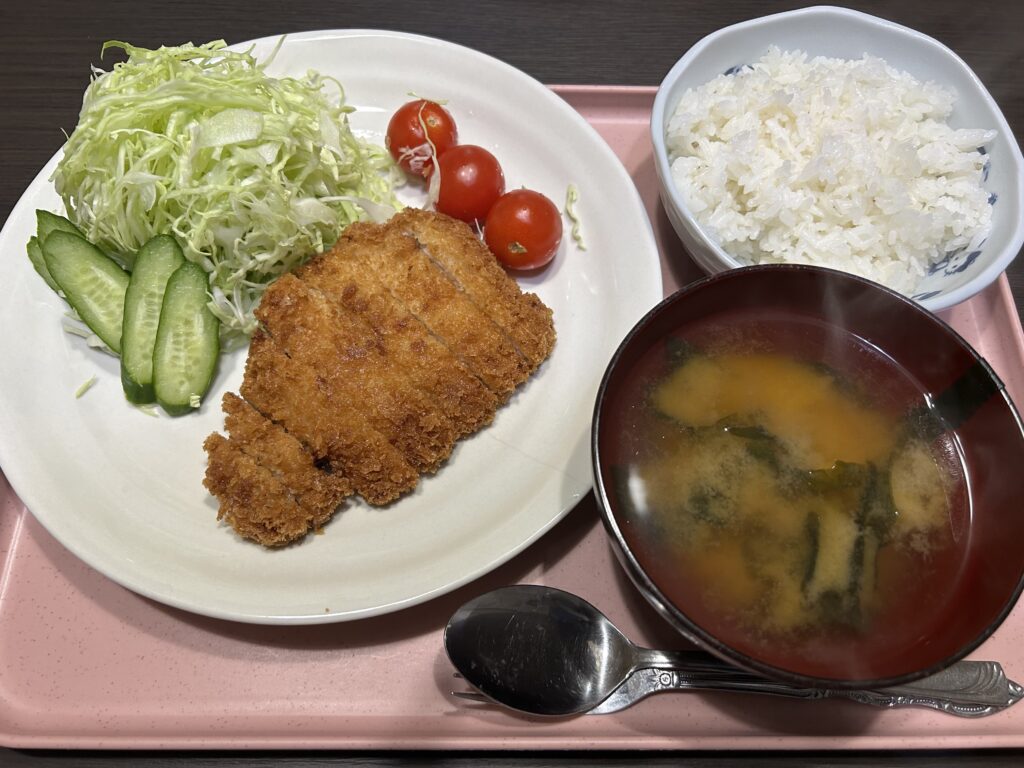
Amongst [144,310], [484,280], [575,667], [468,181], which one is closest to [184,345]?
[144,310]

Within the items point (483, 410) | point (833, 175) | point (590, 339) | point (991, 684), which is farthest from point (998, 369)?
point (483, 410)

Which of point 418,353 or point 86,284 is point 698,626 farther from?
point 86,284

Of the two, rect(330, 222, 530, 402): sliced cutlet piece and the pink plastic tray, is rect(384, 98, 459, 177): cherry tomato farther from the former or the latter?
the pink plastic tray

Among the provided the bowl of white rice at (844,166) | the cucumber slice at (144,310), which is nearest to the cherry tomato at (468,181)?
the bowl of white rice at (844,166)

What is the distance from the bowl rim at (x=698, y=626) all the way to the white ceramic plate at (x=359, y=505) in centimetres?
41

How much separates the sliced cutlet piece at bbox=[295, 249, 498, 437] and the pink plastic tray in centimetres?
45

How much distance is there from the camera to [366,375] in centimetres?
215

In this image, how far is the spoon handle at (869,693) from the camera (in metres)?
1.82

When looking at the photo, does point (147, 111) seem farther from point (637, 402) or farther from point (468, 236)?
point (637, 402)

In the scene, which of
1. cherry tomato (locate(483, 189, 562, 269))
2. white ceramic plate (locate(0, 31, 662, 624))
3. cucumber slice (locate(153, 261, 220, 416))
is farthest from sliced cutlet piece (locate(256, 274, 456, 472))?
cherry tomato (locate(483, 189, 562, 269))

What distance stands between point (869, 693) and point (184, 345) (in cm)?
226

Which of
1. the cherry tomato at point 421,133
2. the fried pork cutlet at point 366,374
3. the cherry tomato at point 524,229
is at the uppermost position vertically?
the cherry tomato at point 421,133

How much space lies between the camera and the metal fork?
183 cm

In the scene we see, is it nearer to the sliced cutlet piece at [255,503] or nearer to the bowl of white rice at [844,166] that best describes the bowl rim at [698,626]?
the bowl of white rice at [844,166]
